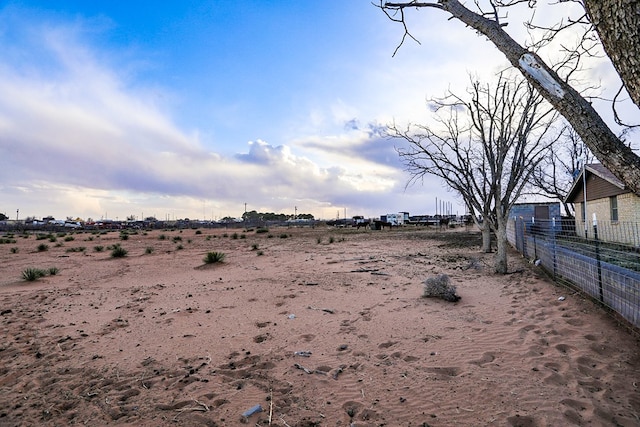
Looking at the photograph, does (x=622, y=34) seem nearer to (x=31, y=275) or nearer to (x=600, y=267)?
(x=600, y=267)

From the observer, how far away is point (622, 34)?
1764 millimetres

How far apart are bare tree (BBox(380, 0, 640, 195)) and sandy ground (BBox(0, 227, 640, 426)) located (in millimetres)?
2206

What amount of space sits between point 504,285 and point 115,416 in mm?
7706

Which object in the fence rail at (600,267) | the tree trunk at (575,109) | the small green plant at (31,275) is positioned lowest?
the small green plant at (31,275)

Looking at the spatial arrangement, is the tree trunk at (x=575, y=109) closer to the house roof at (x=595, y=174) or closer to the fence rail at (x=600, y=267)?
the fence rail at (x=600, y=267)

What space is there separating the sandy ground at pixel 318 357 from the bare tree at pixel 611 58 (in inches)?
86.8

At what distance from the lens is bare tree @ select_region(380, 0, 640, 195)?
1.77 m

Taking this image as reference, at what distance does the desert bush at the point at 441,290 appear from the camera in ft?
21.8

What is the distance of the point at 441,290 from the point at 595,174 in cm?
1796

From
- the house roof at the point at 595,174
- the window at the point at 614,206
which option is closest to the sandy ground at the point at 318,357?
the house roof at the point at 595,174

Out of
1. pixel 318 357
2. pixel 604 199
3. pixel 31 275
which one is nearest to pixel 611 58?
pixel 318 357

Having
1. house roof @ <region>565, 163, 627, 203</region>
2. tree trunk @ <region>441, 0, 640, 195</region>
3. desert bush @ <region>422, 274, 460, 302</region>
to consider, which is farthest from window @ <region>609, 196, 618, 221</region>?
tree trunk @ <region>441, 0, 640, 195</region>

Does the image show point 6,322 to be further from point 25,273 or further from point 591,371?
point 591,371

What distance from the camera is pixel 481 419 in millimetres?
2936
